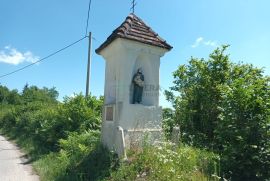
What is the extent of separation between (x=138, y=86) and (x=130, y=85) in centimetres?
22

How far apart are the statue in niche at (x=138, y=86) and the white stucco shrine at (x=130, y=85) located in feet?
0.28

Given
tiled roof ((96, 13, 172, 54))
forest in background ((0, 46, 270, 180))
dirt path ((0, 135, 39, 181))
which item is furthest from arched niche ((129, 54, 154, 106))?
dirt path ((0, 135, 39, 181))

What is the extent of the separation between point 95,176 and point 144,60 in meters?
3.34

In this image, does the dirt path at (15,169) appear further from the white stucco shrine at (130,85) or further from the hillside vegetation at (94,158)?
the white stucco shrine at (130,85)

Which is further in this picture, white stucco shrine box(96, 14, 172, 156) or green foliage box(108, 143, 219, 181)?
white stucco shrine box(96, 14, 172, 156)

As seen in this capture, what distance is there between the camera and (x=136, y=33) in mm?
8148

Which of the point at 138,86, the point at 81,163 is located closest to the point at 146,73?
the point at 138,86

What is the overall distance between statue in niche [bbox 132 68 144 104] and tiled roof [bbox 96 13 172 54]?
88 cm

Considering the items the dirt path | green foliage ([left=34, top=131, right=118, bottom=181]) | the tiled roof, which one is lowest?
the dirt path

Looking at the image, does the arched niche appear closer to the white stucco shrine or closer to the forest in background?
the white stucco shrine

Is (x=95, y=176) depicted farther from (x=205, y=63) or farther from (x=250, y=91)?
(x=205, y=63)

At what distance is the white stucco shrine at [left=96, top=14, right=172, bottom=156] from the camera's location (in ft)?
24.8

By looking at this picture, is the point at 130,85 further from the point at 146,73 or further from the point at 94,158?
the point at 94,158

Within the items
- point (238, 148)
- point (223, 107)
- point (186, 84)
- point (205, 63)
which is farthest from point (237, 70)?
point (238, 148)
